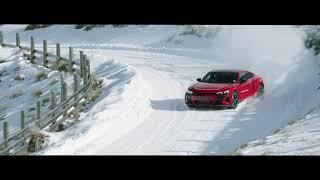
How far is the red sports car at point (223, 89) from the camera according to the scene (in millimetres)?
19281

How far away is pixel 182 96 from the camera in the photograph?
73.1 feet

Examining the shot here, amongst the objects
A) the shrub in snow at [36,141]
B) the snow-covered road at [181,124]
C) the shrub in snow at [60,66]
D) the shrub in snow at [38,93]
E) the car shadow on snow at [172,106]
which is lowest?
the shrub in snow at [38,93]

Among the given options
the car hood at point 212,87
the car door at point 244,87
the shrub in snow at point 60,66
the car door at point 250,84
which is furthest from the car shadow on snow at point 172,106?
the shrub in snow at point 60,66

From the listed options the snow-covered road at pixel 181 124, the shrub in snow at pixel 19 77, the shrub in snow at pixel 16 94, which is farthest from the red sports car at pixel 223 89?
the shrub in snow at pixel 19 77

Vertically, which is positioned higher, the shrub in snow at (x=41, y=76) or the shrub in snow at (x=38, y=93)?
the shrub in snow at (x=41, y=76)

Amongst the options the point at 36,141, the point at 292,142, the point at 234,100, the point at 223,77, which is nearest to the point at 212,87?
the point at 234,100

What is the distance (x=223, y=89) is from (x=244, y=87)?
56.1 inches

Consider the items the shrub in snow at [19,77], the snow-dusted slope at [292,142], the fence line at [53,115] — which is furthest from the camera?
the shrub in snow at [19,77]

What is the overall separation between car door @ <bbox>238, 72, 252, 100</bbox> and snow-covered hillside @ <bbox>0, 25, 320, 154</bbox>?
312 mm

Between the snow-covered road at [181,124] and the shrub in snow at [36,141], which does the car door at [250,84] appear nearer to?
the snow-covered road at [181,124]

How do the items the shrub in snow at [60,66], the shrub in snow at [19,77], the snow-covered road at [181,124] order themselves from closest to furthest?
the snow-covered road at [181,124]
the shrub in snow at [60,66]
the shrub in snow at [19,77]

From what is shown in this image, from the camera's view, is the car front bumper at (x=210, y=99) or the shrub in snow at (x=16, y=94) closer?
the car front bumper at (x=210, y=99)
